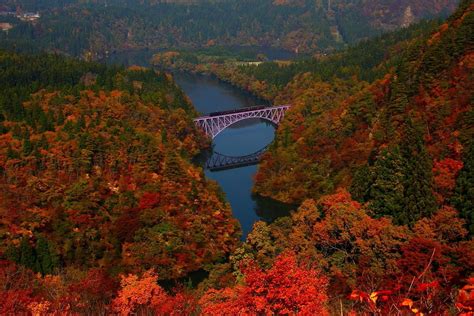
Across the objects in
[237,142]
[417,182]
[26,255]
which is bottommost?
[237,142]

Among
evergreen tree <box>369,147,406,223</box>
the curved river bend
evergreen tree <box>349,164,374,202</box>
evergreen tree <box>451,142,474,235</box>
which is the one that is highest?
evergreen tree <box>451,142,474,235</box>

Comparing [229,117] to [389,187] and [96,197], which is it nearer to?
[96,197]

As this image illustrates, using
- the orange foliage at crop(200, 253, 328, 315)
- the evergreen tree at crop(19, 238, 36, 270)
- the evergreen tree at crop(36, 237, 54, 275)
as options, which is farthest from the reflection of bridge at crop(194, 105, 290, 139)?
the orange foliage at crop(200, 253, 328, 315)

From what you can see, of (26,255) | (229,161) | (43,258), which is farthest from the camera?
(229,161)

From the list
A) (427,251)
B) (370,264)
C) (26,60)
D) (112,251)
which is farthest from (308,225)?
(26,60)

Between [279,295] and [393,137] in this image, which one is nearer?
[279,295]

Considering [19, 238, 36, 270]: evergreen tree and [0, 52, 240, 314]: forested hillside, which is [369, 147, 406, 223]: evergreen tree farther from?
[19, 238, 36, 270]: evergreen tree

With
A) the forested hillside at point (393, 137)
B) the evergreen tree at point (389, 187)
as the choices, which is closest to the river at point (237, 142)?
the forested hillside at point (393, 137)

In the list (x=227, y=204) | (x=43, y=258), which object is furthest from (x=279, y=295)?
(x=227, y=204)
